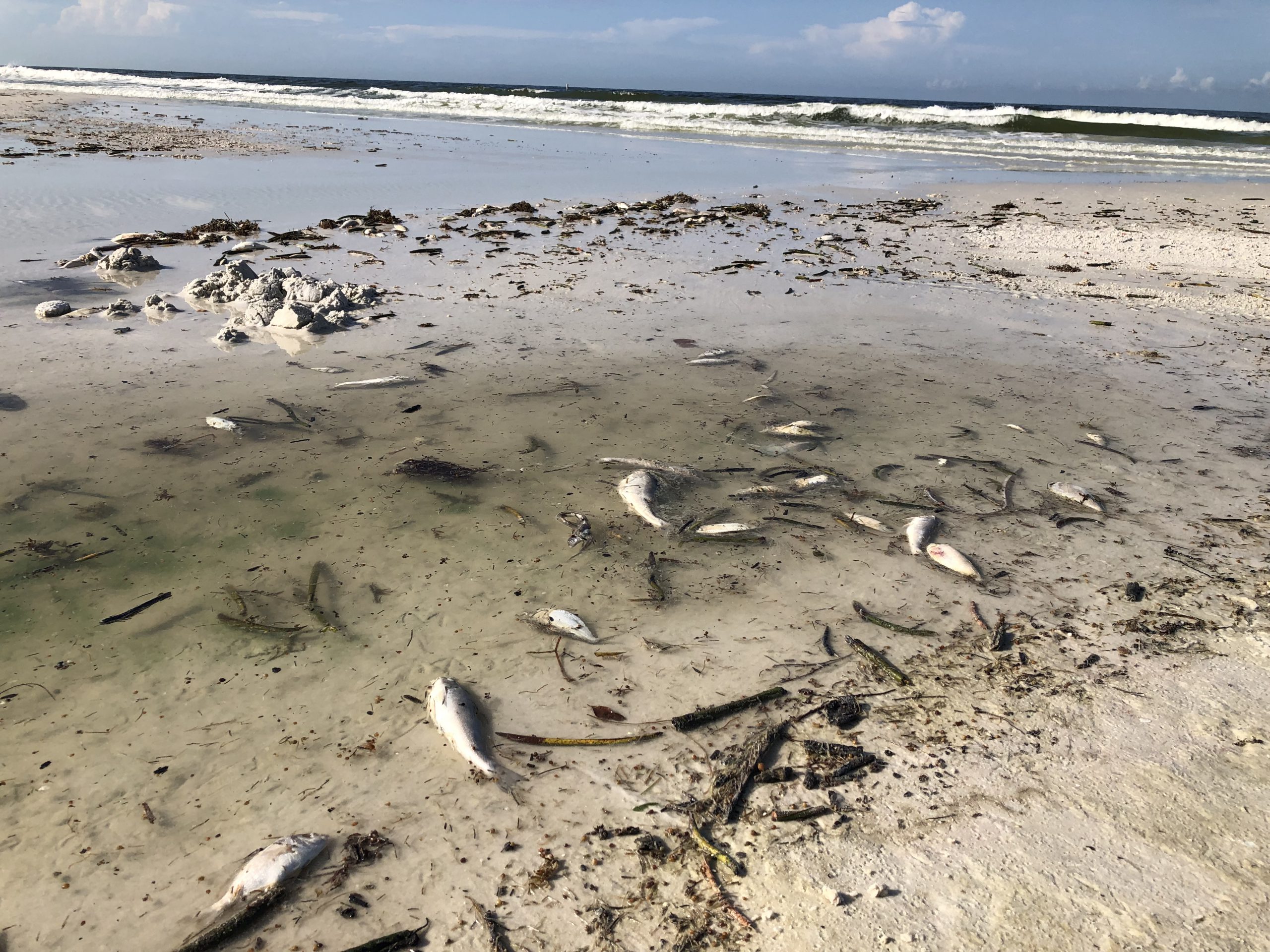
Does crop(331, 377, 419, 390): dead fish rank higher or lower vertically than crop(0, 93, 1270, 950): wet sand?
higher

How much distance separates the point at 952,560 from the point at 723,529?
3.71 ft

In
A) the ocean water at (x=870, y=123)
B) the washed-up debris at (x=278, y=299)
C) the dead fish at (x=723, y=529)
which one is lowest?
the dead fish at (x=723, y=529)

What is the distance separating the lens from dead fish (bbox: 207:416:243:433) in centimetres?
500

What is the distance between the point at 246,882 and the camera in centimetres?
222

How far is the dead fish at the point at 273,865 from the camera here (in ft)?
7.23

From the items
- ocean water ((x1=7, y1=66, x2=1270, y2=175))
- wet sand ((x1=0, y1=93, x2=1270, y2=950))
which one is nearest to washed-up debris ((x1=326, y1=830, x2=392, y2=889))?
wet sand ((x1=0, y1=93, x2=1270, y2=950))

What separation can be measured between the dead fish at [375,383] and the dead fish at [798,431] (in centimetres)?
268

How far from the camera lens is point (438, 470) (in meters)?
4.63

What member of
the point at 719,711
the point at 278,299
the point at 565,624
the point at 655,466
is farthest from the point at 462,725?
the point at 278,299

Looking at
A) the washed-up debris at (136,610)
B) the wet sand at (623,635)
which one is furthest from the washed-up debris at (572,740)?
the washed-up debris at (136,610)

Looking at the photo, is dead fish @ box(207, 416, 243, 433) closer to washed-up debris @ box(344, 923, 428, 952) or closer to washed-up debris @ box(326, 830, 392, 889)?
washed-up debris @ box(326, 830, 392, 889)

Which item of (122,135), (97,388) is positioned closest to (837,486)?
(97,388)

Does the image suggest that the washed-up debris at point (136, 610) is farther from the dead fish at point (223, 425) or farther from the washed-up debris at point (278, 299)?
the washed-up debris at point (278, 299)

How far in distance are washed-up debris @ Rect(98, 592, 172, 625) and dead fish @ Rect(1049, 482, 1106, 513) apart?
4633mm
